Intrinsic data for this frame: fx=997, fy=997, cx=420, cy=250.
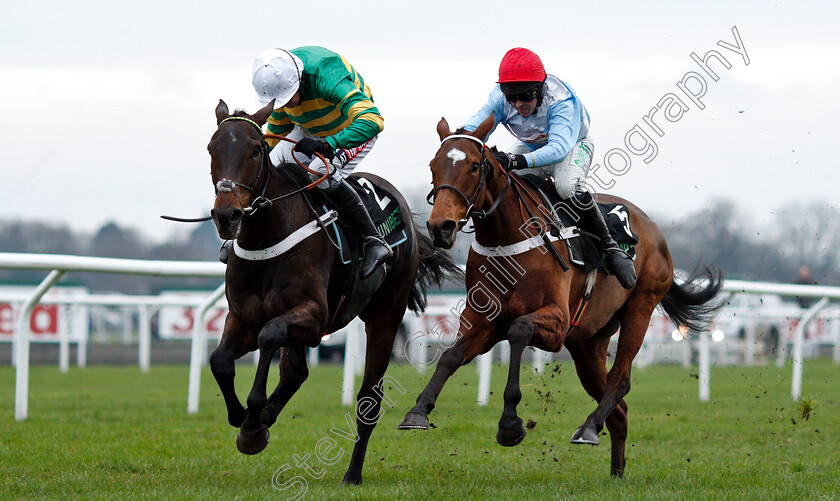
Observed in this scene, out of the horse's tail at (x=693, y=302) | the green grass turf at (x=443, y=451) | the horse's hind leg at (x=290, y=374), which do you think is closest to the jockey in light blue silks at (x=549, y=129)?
the green grass turf at (x=443, y=451)

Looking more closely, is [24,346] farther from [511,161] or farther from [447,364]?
[511,161]

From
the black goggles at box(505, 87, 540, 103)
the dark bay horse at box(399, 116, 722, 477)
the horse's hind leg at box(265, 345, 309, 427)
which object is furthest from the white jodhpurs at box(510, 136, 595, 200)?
the horse's hind leg at box(265, 345, 309, 427)

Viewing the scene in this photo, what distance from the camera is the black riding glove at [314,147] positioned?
5.14 meters

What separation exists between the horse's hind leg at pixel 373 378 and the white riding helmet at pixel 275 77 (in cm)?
157

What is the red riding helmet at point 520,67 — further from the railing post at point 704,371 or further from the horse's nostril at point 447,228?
the railing post at point 704,371

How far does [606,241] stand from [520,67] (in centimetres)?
110

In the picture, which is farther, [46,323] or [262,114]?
[46,323]

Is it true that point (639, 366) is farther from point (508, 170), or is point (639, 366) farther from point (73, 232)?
point (73, 232)

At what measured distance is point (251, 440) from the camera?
4781mm

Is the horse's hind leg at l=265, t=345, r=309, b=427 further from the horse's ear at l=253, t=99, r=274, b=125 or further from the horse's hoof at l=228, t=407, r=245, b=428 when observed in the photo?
the horse's ear at l=253, t=99, r=274, b=125

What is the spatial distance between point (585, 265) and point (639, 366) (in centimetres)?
1102

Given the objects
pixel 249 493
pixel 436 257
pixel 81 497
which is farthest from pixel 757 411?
pixel 81 497

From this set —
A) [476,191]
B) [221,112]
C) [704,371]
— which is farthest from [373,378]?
[704,371]

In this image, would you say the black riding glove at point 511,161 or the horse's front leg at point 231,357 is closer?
the horse's front leg at point 231,357
